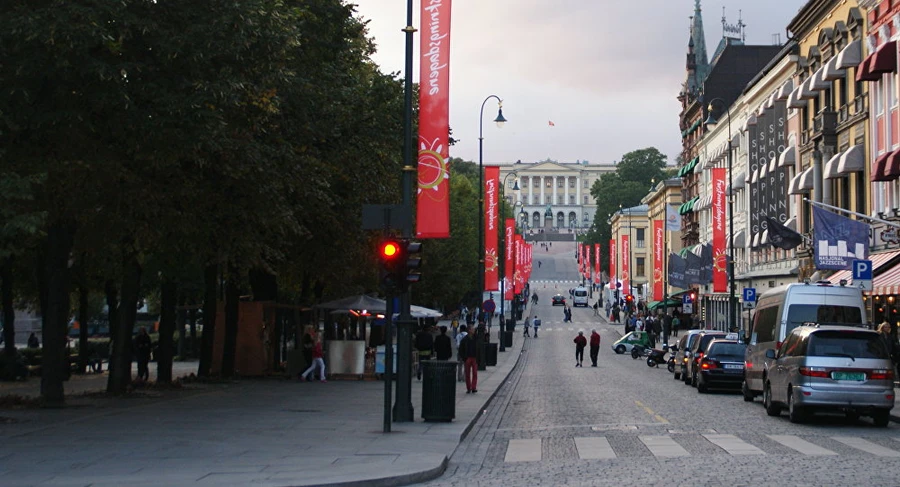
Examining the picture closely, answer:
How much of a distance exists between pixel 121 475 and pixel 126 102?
870 cm

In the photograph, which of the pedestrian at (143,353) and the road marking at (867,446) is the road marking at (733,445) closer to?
the road marking at (867,446)

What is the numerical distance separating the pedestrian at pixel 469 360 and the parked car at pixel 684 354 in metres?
10.2

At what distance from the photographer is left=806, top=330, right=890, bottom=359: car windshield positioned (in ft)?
69.3

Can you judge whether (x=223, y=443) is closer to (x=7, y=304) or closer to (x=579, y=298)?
(x=7, y=304)

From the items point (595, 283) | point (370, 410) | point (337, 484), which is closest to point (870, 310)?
point (370, 410)

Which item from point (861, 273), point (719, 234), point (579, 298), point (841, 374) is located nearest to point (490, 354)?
point (719, 234)

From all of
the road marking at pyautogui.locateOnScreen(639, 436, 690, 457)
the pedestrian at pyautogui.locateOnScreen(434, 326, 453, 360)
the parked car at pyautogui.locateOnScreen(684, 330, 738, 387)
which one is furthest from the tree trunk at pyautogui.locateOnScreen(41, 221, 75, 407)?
the parked car at pyautogui.locateOnScreen(684, 330, 738, 387)

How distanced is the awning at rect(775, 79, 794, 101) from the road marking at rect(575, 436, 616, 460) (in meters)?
38.7

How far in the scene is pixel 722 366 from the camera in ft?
109

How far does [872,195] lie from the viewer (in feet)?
135

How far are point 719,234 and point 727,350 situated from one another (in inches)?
1080

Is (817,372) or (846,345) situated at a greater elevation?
(846,345)

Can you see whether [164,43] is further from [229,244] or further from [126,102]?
[229,244]

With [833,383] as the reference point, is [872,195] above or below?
above
